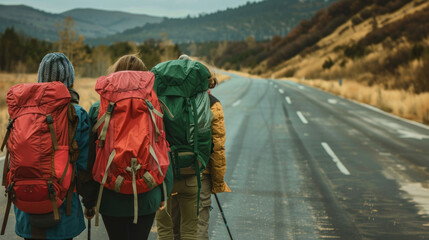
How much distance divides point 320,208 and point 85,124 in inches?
156

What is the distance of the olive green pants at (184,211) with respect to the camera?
3346mm

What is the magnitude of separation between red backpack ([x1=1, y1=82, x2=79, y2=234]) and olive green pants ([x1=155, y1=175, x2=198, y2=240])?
101 cm

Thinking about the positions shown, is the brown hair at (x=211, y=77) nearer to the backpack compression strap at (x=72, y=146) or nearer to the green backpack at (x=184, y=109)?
the green backpack at (x=184, y=109)

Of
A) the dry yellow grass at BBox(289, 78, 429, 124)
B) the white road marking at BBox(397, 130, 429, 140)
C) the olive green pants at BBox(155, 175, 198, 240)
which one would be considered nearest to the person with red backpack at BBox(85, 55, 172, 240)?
the olive green pants at BBox(155, 175, 198, 240)

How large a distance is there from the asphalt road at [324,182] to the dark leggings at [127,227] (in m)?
1.97

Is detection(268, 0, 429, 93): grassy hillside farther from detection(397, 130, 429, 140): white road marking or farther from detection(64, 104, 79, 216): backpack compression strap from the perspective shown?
detection(64, 104, 79, 216): backpack compression strap

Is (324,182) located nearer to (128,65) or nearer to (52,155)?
(128,65)

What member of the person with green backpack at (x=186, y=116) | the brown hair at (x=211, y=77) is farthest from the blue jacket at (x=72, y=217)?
the brown hair at (x=211, y=77)

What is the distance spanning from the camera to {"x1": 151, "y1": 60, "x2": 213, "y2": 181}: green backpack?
10.1 feet

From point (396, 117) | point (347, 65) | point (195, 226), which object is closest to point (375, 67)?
point (347, 65)

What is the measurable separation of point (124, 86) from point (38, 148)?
605mm

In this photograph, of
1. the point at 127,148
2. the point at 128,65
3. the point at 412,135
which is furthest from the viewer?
the point at 412,135

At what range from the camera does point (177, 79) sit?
3084mm

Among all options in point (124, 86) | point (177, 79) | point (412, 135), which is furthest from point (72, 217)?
point (412, 135)
